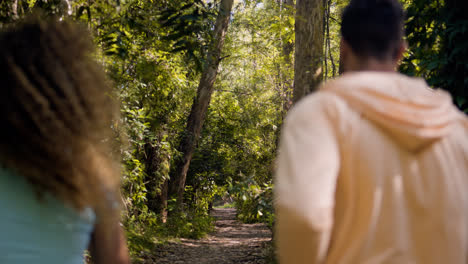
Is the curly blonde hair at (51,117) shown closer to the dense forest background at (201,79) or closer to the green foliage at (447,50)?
the dense forest background at (201,79)

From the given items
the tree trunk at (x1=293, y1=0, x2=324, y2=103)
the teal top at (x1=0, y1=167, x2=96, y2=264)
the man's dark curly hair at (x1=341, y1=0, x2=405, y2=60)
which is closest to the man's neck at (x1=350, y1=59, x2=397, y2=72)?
the man's dark curly hair at (x1=341, y1=0, x2=405, y2=60)

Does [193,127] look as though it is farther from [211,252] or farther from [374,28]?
[374,28]

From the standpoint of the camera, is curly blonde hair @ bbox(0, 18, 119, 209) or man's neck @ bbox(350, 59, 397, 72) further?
man's neck @ bbox(350, 59, 397, 72)

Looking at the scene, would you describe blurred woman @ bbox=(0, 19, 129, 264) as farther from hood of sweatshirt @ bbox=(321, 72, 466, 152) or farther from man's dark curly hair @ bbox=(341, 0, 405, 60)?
man's dark curly hair @ bbox=(341, 0, 405, 60)

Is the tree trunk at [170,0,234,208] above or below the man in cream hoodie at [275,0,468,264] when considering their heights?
above

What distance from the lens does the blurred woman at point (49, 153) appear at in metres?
1.28

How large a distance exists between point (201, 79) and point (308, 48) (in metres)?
6.69

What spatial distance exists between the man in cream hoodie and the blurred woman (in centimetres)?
64

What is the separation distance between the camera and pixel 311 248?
1.20 metres

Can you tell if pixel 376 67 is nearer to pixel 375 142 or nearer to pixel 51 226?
pixel 375 142

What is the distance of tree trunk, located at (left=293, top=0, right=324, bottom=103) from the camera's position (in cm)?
495

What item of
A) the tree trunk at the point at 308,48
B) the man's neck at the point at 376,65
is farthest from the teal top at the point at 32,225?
the tree trunk at the point at 308,48

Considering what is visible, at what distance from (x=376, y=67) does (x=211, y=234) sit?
13.6m

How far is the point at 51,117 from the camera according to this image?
128 cm
